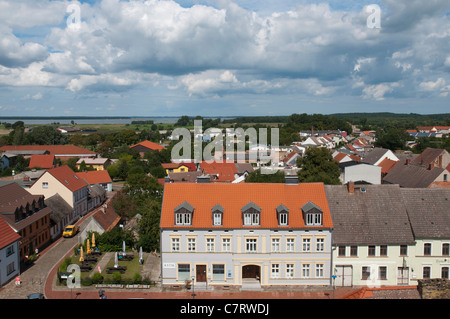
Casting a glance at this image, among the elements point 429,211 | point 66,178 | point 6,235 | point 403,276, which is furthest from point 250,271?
point 66,178

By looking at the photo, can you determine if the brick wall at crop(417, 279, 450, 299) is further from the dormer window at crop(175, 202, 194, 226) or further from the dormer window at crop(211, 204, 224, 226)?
the dormer window at crop(175, 202, 194, 226)

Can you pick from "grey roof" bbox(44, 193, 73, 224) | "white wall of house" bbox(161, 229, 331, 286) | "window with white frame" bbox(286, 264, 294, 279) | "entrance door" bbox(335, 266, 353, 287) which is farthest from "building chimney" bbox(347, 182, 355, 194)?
"grey roof" bbox(44, 193, 73, 224)

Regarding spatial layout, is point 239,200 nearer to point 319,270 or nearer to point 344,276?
point 319,270

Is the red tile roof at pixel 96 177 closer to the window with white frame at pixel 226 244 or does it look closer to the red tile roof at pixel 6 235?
the red tile roof at pixel 6 235

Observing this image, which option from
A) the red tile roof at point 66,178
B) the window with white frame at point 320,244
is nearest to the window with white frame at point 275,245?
the window with white frame at point 320,244

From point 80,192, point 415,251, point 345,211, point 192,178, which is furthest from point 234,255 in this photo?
point 192,178

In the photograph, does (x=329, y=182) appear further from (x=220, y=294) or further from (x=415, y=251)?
(x=220, y=294)
